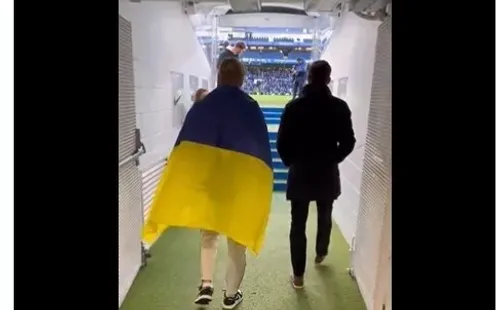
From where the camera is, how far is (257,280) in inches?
130

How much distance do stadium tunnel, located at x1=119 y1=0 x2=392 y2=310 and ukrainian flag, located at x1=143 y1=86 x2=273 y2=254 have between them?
0.28 meters

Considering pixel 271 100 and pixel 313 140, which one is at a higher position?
pixel 271 100

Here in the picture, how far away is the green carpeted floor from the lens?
115 inches

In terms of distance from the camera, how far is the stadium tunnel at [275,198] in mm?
2709

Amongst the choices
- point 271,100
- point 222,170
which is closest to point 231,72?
point 222,170

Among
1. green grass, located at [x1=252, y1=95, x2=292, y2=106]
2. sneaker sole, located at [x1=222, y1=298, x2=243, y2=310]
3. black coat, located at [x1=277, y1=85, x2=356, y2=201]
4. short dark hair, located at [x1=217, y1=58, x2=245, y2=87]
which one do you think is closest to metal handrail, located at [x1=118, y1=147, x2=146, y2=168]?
short dark hair, located at [x1=217, y1=58, x2=245, y2=87]

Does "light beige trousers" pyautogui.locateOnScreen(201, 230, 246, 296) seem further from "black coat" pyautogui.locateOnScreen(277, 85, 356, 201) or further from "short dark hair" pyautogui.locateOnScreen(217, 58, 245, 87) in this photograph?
"short dark hair" pyautogui.locateOnScreen(217, 58, 245, 87)

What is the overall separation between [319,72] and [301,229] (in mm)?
860

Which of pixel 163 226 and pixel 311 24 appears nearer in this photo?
pixel 163 226

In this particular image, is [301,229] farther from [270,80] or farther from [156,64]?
[270,80]
